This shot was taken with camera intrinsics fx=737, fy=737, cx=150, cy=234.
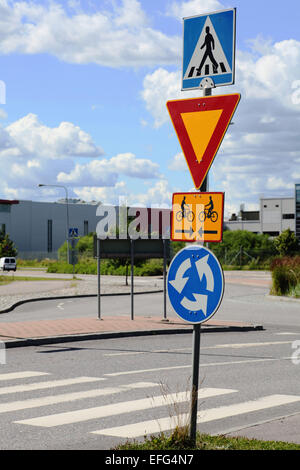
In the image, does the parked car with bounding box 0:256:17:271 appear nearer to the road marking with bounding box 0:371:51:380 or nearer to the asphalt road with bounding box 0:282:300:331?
the asphalt road with bounding box 0:282:300:331

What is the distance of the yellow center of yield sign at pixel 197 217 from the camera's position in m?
5.59

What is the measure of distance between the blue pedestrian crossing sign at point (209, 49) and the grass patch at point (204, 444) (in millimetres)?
2806

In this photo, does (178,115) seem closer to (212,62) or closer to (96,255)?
(212,62)

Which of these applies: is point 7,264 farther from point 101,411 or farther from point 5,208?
point 101,411

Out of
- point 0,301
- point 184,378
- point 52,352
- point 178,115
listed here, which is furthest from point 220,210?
point 0,301

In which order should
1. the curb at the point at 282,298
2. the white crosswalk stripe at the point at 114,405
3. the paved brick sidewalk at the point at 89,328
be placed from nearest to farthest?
the white crosswalk stripe at the point at 114,405 → the paved brick sidewalk at the point at 89,328 → the curb at the point at 282,298

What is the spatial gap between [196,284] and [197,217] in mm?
516

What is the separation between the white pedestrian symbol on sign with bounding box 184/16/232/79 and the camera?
5887 millimetres

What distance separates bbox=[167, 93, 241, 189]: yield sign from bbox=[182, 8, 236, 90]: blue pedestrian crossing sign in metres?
0.21

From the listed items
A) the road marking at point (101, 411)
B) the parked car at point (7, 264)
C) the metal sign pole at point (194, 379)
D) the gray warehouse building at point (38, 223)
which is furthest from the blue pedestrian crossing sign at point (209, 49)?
the gray warehouse building at point (38, 223)

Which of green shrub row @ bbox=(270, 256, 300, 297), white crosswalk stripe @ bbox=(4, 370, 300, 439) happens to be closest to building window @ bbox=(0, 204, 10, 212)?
green shrub row @ bbox=(270, 256, 300, 297)

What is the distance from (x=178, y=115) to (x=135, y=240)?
1267 cm

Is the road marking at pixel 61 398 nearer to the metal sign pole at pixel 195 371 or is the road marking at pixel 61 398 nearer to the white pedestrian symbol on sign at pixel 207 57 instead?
the metal sign pole at pixel 195 371
